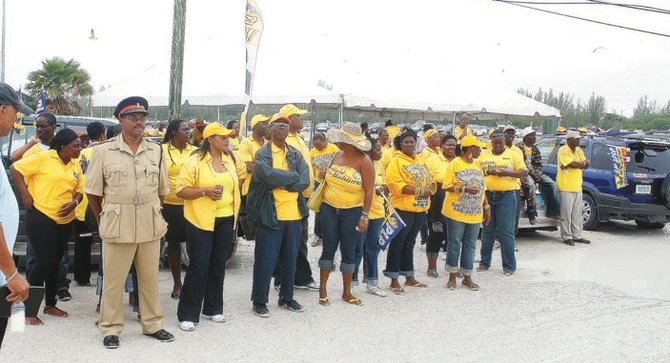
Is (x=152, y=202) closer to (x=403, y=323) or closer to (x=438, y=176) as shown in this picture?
(x=403, y=323)

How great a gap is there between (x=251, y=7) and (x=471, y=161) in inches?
167

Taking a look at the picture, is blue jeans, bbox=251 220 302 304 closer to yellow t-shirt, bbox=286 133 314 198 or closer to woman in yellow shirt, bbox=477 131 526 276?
yellow t-shirt, bbox=286 133 314 198

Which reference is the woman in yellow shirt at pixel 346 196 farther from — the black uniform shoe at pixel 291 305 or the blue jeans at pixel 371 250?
the blue jeans at pixel 371 250

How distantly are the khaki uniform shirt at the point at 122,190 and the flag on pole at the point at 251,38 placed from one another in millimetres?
4351

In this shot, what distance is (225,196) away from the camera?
5.79 meters

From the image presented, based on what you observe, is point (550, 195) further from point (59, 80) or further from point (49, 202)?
point (59, 80)

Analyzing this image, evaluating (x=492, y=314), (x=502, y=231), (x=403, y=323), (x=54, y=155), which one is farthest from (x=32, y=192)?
(x=502, y=231)

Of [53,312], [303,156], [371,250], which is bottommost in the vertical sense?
[53,312]

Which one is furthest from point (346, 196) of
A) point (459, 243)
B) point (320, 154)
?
point (320, 154)

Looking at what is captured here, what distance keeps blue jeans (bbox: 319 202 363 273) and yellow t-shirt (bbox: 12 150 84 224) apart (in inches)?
98.6

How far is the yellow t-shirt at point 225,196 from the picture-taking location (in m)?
5.73

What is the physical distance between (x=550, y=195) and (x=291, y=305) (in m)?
6.23

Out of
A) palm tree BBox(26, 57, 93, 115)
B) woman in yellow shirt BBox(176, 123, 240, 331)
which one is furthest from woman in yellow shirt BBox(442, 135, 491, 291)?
palm tree BBox(26, 57, 93, 115)

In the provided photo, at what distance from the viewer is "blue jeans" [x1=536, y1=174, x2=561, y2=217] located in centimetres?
1088
